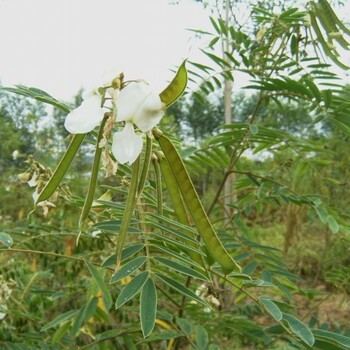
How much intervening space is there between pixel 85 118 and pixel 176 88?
7 cm

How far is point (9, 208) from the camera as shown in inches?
128

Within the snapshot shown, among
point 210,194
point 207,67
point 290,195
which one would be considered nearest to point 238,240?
point 290,195

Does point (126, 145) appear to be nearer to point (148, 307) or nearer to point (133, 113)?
point (133, 113)

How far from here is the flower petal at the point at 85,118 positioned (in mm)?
386

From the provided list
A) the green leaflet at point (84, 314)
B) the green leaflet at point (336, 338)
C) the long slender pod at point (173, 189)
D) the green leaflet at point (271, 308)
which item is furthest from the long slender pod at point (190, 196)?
the green leaflet at point (84, 314)

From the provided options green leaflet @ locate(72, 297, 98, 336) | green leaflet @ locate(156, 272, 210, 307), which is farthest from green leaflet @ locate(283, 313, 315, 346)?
green leaflet @ locate(72, 297, 98, 336)

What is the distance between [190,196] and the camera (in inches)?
17.6

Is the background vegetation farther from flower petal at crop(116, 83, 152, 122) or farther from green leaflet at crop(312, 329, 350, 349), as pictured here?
flower petal at crop(116, 83, 152, 122)

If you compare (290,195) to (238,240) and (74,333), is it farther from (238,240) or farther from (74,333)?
(74,333)

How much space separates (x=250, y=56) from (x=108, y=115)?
2.37 feet

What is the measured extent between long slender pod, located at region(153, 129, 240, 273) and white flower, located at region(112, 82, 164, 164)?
3cm

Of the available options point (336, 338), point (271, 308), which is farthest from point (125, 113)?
point (336, 338)

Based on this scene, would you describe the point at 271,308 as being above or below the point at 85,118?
below

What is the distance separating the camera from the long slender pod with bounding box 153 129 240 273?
1.39 feet
